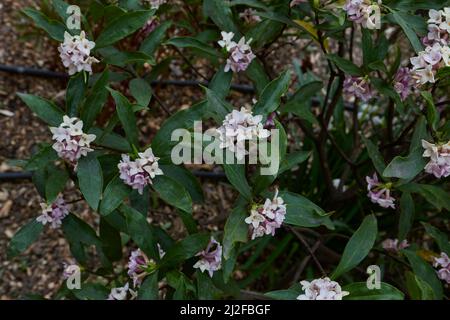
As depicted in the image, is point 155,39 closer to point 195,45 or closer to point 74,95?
point 195,45

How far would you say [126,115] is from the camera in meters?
1.33

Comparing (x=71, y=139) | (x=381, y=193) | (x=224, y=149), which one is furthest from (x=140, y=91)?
(x=381, y=193)

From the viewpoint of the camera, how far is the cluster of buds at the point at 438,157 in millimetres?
1271

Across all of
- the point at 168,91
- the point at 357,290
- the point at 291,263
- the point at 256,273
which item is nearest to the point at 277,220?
the point at 357,290

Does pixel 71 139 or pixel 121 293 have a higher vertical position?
pixel 71 139

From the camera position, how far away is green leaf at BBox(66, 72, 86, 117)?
1388 mm

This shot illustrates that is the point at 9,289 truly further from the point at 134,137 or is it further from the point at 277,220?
the point at 277,220

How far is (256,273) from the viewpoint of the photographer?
2189mm

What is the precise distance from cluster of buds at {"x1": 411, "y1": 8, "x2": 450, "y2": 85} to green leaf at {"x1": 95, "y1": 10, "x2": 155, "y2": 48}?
63 centimetres

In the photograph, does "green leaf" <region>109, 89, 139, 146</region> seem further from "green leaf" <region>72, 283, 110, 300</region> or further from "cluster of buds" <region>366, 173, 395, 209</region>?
"cluster of buds" <region>366, 173, 395, 209</region>

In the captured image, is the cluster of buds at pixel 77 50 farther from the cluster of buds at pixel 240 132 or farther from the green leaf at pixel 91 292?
the green leaf at pixel 91 292

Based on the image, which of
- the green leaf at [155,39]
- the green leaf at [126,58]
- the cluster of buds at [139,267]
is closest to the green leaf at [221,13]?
the green leaf at [155,39]

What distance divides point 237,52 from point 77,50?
0.39m
